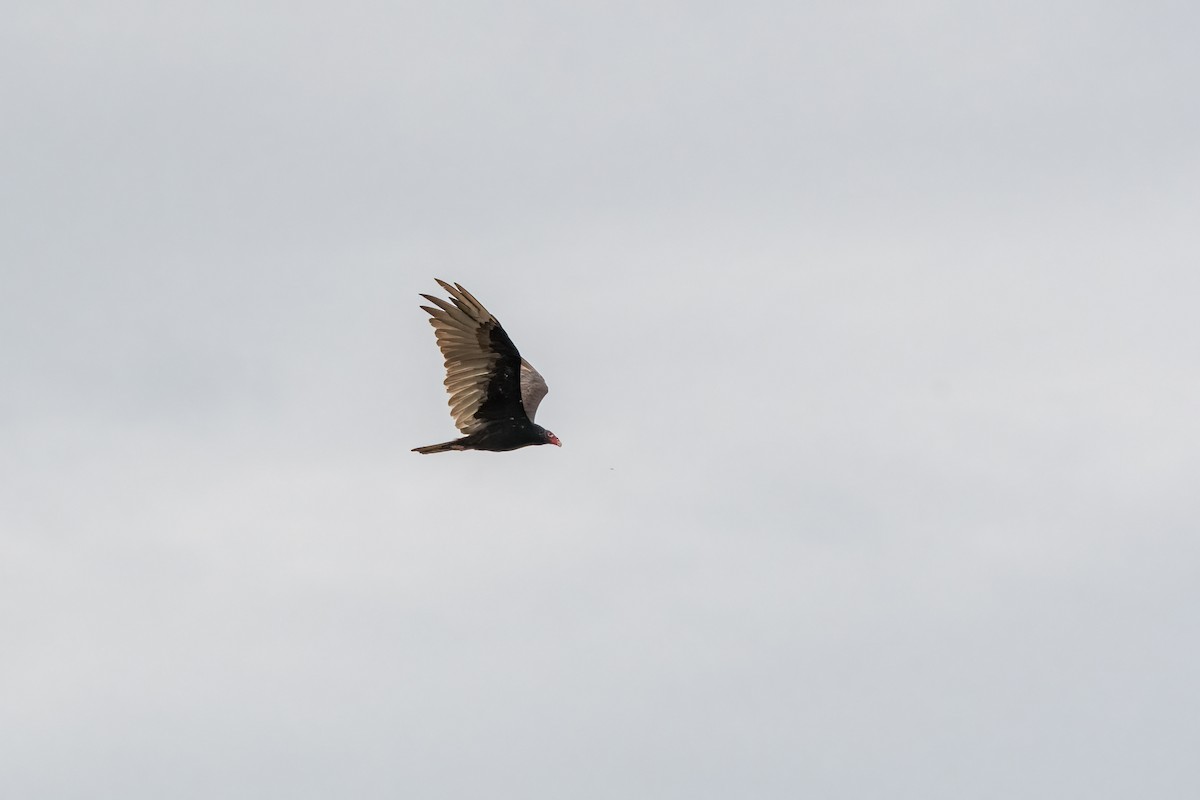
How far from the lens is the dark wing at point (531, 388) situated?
54341 millimetres

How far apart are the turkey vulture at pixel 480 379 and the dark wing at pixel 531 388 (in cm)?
128

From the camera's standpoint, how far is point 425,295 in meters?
49.3

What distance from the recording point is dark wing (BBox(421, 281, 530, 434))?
4962 cm

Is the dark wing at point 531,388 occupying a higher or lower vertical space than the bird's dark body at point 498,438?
higher

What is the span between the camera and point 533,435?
52.2 m

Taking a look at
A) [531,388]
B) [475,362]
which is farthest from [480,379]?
[531,388]

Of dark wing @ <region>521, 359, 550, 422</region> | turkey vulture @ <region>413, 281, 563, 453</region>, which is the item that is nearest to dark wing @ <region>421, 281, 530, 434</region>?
turkey vulture @ <region>413, 281, 563, 453</region>

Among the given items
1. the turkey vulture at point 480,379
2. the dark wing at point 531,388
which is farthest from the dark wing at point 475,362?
the dark wing at point 531,388

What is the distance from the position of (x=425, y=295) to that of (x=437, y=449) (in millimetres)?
3932

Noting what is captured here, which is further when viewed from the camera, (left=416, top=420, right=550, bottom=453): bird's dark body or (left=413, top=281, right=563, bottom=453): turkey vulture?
(left=416, top=420, right=550, bottom=453): bird's dark body

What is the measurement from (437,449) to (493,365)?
2.33 metres

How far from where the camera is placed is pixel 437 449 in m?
51.5

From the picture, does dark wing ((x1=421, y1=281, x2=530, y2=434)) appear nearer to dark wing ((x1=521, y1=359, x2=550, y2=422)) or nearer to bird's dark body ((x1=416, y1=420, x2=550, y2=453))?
bird's dark body ((x1=416, y1=420, x2=550, y2=453))

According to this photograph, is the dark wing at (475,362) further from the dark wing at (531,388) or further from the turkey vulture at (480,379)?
the dark wing at (531,388)
